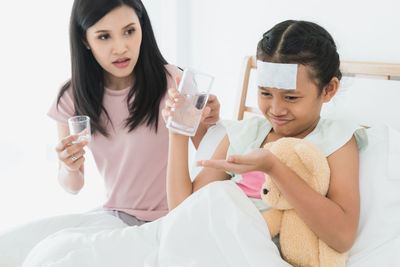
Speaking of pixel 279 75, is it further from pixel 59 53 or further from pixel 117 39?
pixel 59 53

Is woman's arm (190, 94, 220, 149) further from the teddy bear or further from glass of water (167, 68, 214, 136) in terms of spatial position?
the teddy bear

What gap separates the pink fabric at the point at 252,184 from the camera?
1.18 m

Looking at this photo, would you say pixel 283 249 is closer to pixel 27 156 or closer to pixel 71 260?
pixel 71 260

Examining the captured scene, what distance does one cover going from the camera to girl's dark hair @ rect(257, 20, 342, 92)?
110 cm

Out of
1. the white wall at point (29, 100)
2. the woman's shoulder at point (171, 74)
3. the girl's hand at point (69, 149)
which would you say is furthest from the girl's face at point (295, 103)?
the white wall at point (29, 100)

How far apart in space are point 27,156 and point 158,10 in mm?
1322

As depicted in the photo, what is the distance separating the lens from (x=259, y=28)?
221cm

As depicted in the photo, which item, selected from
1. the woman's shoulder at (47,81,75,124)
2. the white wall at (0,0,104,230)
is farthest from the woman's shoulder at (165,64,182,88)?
the white wall at (0,0,104,230)

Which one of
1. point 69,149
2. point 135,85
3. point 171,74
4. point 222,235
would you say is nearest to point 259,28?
point 171,74

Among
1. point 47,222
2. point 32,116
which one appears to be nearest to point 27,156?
point 32,116

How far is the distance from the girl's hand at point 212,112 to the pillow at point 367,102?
1.60 ft

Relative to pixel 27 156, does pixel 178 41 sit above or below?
above

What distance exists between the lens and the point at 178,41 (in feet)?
9.06

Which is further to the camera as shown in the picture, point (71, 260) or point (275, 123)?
point (275, 123)
